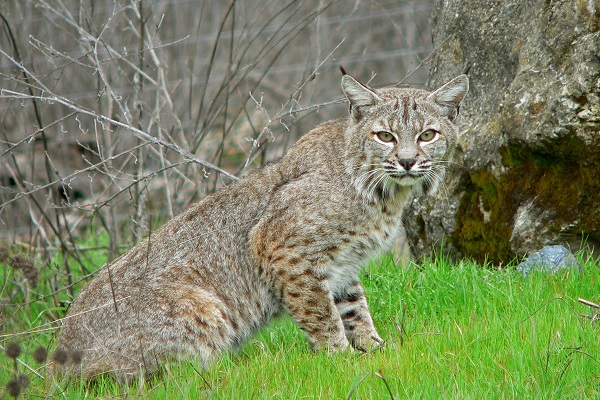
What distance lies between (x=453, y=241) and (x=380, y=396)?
8.60ft

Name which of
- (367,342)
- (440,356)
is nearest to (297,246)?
(367,342)

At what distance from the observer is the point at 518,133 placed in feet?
18.3

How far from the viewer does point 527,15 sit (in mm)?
5906

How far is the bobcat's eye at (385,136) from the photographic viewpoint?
201 inches

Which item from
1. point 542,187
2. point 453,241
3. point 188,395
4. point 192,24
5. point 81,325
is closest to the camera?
point 188,395

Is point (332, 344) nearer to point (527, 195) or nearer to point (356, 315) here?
point (356, 315)

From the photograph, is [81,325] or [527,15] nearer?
[81,325]

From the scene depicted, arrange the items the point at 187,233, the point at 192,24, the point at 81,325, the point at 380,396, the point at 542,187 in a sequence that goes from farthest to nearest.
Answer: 1. the point at 192,24
2. the point at 542,187
3. the point at 187,233
4. the point at 81,325
5. the point at 380,396

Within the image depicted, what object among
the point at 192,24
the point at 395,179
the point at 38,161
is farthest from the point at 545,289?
the point at 38,161

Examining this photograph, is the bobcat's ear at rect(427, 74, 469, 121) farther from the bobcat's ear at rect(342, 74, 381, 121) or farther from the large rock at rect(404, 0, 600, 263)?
the large rock at rect(404, 0, 600, 263)

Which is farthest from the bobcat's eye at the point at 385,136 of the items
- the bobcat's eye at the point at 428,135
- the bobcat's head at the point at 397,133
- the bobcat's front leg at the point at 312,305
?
the bobcat's front leg at the point at 312,305

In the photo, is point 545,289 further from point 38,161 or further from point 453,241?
point 38,161

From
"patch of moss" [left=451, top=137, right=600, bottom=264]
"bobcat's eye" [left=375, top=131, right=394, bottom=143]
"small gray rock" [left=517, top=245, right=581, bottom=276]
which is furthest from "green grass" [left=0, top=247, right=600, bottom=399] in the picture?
"bobcat's eye" [left=375, top=131, right=394, bottom=143]

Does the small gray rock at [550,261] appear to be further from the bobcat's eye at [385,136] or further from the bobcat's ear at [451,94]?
the bobcat's eye at [385,136]
